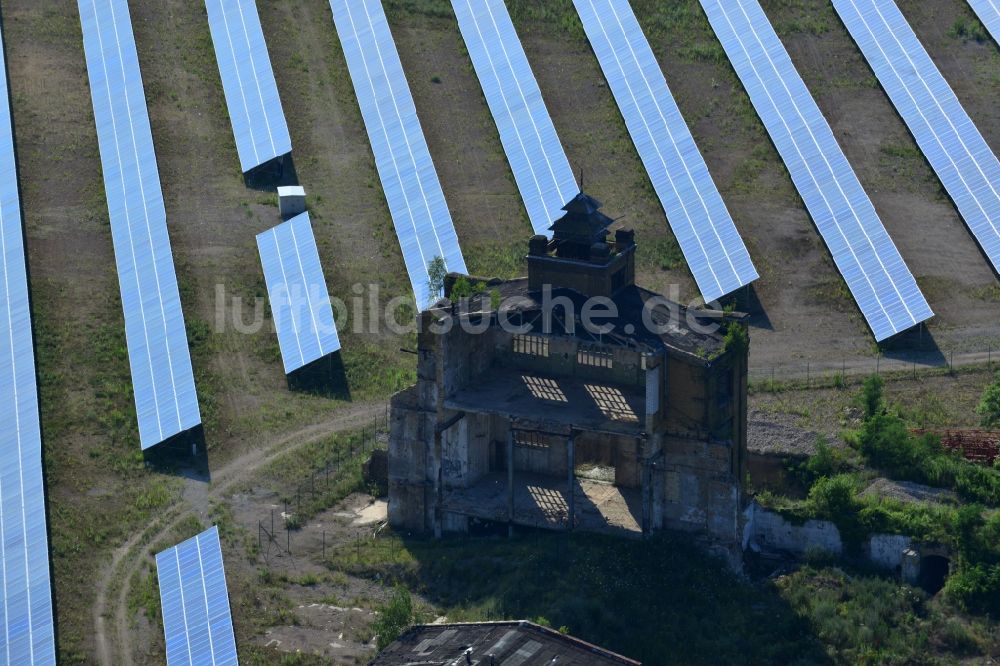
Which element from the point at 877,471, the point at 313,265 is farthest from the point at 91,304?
the point at 877,471

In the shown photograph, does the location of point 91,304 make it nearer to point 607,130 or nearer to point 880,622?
point 607,130

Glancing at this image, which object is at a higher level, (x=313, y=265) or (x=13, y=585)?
(x=313, y=265)

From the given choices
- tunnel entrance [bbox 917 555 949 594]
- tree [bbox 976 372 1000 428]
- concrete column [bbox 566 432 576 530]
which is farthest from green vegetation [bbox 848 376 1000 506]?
concrete column [bbox 566 432 576 530]

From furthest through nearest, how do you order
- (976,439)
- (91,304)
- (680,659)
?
(91,304)
(976,439)
(680,659)

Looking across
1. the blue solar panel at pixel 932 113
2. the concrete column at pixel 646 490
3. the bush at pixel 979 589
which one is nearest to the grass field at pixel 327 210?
the blue solar panel at pixel 932 113

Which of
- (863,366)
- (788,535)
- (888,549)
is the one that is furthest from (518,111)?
(888,549)

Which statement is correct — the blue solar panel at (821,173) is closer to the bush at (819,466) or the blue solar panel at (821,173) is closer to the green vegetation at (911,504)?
the green vegetation at (911,504)
